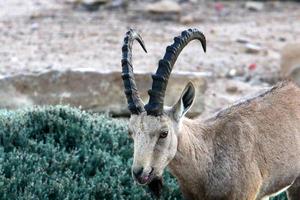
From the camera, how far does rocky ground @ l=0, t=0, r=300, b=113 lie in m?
14.7

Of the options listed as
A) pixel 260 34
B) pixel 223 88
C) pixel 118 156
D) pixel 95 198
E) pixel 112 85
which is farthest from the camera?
pixel 260 34

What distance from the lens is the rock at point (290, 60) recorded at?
45.8ft

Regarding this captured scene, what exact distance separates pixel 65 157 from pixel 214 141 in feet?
6.60

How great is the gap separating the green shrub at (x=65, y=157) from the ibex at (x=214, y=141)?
1.32 m

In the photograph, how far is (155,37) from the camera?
1695 centimetres

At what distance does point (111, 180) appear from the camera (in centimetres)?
916

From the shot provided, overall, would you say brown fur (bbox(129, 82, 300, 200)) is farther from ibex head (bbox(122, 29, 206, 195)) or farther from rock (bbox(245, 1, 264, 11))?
rock (bbox(245, 1, 264, 11))

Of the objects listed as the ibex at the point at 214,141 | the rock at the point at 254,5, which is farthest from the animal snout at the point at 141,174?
the rock at the point at 254,5

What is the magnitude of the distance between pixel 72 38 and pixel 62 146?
24.1 ft

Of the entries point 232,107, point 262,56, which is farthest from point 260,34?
point 232,107

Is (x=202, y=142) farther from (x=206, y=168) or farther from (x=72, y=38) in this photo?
(x=72, y=38)

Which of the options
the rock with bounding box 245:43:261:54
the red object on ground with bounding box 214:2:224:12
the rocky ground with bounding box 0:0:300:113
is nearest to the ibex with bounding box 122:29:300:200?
the rocky ground with bounding box 0:0:300:113

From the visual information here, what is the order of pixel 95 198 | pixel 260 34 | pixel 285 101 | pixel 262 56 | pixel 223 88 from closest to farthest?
pixel 285 101, pixel 95 198, pixel 223 88, pixel 262 56, pixel 260 34

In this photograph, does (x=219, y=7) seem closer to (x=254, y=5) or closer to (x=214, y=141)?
(x=254, y=5)
